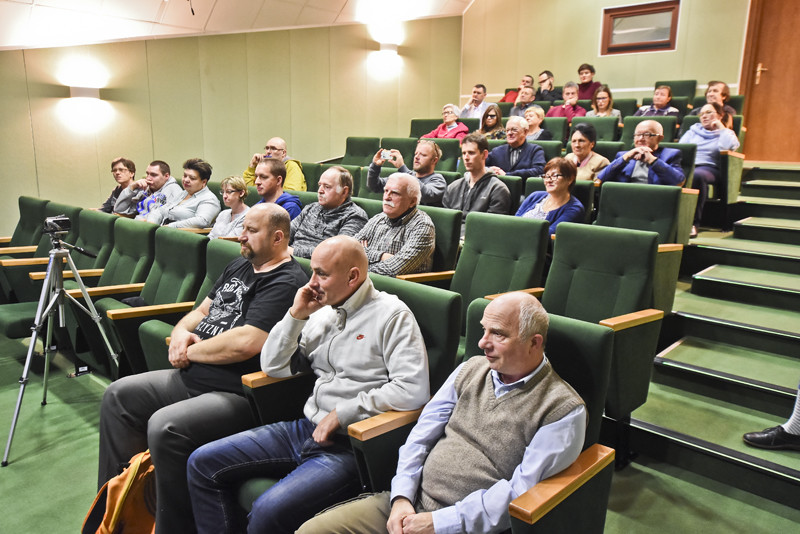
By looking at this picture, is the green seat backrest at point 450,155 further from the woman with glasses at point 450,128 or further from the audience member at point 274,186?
the audience member at point 274,186

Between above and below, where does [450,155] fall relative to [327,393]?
above

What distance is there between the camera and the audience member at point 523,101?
587cm

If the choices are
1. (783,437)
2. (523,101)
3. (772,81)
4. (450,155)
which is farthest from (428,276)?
(772,81)

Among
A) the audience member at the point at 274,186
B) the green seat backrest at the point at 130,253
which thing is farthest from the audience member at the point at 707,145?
the green seat backrest at the point at 130,253

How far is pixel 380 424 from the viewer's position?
56.4 inches

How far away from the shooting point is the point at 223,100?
5969mm

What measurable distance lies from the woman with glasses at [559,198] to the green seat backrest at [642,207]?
0.55 feet

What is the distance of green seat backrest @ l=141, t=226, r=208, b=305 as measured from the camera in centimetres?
257

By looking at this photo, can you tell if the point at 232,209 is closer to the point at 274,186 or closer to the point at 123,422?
the point at 274,186

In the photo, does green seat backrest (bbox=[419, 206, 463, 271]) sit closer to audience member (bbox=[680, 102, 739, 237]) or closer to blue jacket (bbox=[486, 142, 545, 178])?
blue jacket (bbox=[486, 142, 545, 178])

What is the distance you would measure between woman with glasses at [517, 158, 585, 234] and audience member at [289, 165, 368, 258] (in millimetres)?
886

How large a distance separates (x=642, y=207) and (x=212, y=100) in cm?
449

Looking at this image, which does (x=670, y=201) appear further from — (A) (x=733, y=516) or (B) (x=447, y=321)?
(B) (x=447, y=321)

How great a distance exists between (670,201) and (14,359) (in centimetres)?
343
